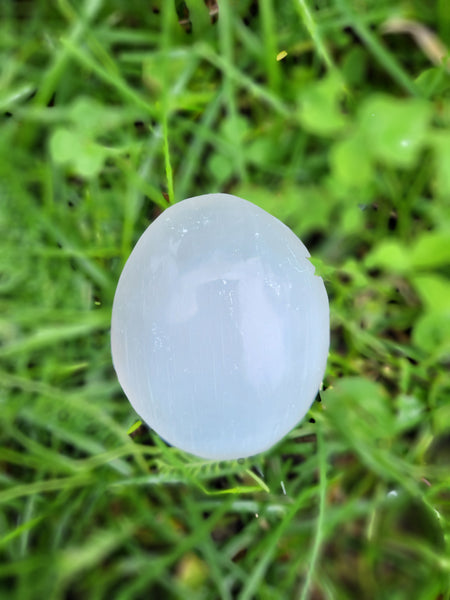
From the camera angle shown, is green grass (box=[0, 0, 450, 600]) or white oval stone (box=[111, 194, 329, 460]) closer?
white oval stone (box=[111, 194, 329, 460])

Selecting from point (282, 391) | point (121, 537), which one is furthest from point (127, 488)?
point (282, 391)

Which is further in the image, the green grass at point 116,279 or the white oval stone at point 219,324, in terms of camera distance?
the green grass at point 116,279

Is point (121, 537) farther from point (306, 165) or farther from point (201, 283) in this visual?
point (306, 165)

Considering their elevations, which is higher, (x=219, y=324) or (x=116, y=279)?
(x=219, y=324)

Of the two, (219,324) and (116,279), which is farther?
(116,279)
